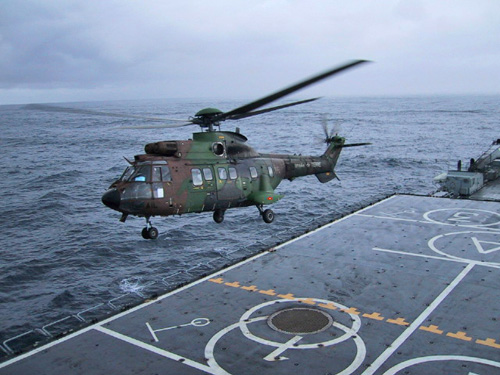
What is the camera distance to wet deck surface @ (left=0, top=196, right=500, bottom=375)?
40.4 ft

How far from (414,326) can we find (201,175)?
975cm

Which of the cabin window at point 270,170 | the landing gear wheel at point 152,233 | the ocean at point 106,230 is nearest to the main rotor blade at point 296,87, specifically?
the cabin window at point 270,170

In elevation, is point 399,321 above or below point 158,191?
below

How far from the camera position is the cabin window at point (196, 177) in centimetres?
1847

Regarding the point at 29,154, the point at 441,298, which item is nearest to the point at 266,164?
the point at 441,298

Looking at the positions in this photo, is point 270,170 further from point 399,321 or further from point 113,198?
point 399,321

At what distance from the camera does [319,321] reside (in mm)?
14805

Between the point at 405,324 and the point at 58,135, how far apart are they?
358 feet

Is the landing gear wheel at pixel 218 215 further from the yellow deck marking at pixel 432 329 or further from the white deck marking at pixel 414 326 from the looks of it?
the yellow deck marking at pixel 432 329

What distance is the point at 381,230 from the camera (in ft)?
82.7

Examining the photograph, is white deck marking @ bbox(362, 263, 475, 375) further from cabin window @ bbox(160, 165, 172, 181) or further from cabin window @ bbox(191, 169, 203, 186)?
cabin window @ bbox(160, 165, 172, 181)

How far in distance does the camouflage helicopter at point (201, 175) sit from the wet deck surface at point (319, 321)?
10.3 ft

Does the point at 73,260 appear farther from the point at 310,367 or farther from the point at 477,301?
the point at 477,301

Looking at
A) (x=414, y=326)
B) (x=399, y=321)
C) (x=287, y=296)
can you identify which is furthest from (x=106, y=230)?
(x=414, y=326)
